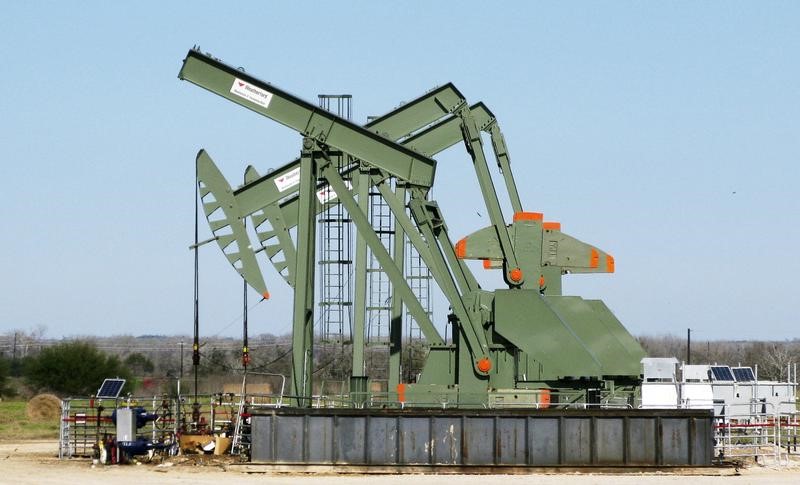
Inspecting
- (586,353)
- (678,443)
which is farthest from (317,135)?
(678,443)

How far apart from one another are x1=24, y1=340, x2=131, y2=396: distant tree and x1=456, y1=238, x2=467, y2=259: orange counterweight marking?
24.9 metres

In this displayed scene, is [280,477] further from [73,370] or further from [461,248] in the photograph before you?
[73,370]

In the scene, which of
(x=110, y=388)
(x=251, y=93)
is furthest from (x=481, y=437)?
(x=110, y=388)

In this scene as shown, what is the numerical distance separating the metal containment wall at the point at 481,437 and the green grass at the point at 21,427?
526 inches

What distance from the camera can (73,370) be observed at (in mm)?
51062

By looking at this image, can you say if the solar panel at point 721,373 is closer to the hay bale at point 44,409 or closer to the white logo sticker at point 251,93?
the white logo sticker at point 251,93

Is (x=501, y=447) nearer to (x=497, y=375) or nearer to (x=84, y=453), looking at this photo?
(x=497, y=375)

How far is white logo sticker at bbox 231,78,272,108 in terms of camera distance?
2591 centimetres

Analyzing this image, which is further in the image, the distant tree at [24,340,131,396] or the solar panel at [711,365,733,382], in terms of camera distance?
the distant tree at [24,340,131,396]

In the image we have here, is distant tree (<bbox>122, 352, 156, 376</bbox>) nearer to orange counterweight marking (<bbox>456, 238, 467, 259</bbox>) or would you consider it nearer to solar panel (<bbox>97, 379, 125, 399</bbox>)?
solar panel (<bbox>97, 379, 125, 399</bbox>)

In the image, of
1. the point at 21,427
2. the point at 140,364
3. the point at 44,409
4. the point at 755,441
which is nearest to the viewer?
the point at 755,441

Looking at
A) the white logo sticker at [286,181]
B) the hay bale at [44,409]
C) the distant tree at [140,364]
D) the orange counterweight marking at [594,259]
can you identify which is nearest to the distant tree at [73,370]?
the hay bale at [44,409]

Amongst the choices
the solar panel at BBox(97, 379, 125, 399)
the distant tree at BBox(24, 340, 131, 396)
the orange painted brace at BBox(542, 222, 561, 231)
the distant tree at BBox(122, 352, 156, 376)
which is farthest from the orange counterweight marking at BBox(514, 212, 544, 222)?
the distant tree at BBox(122, 352, 156, 376)

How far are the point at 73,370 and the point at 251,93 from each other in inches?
1100
